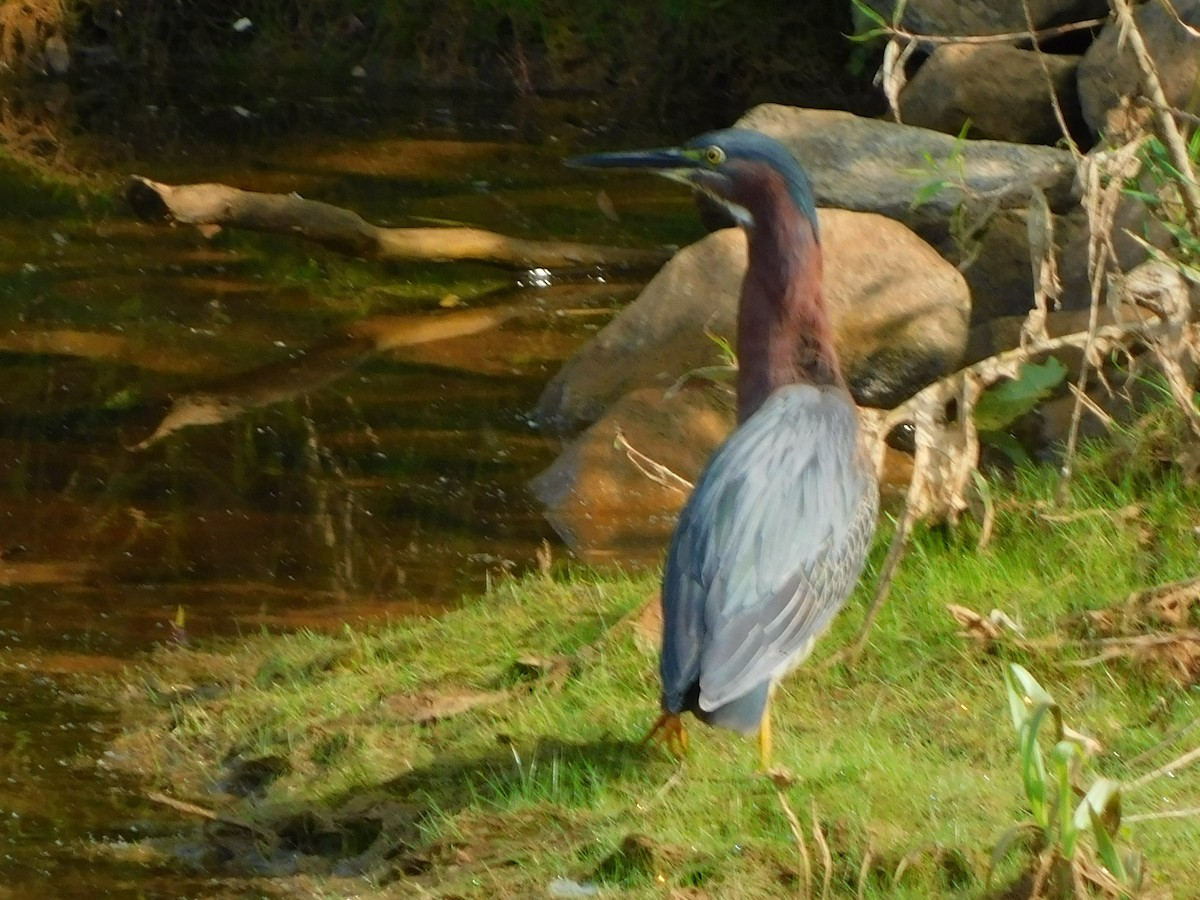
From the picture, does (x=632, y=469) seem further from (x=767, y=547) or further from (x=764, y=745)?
(x=764, y=745)

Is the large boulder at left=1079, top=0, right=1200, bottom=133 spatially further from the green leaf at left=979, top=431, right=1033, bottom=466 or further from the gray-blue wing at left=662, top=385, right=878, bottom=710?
the gray-blue wing at left=662, top=385, right=878, bottom=710

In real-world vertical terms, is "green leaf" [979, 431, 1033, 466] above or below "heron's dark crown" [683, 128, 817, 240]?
below

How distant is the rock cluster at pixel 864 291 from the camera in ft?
22.5

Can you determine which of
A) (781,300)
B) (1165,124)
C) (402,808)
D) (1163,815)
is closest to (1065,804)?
(1163,815)

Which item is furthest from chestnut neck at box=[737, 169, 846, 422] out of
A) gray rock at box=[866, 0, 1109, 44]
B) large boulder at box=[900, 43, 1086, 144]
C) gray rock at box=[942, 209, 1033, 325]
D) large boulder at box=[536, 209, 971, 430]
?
gray rock at box=[866, 0, 1109, 44]

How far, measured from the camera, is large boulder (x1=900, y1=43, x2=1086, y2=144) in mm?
10406

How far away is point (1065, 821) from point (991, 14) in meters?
9.19

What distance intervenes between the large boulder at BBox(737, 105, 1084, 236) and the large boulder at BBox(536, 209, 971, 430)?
2.41 ft

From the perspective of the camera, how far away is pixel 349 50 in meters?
18.2

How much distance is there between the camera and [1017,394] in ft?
17.6

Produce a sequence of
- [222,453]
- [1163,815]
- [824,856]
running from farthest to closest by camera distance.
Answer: [222,453], [824,856], [1163,815]

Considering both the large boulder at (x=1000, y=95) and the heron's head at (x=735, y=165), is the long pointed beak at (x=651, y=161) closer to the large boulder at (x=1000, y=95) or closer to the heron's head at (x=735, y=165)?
the heron's head at (x=735, y=165)

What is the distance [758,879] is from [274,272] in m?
7.56

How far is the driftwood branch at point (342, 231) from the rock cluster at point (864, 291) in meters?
1.59
